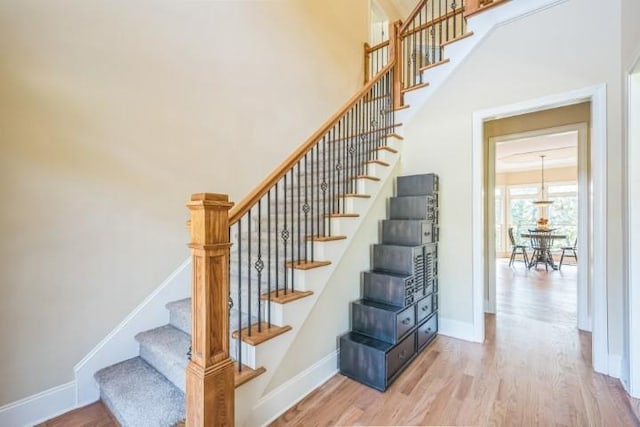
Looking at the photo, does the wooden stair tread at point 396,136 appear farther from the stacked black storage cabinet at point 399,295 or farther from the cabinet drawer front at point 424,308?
the cabinet drawer front at point 424,308

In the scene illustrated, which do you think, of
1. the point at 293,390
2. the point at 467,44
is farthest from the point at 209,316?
the point at 467,44

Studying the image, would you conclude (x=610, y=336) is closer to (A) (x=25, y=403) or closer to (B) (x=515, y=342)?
(B) (x=515, y=342)

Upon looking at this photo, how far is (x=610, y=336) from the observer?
2.31 meters

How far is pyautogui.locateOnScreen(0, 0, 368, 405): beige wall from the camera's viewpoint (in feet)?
5.87

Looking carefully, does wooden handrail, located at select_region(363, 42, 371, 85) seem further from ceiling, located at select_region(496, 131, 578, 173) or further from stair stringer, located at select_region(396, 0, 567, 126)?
ceiling, located at select_region(496, 131, 578, 173)

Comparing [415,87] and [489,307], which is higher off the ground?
[415,87]

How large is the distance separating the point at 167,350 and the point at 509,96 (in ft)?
11.8

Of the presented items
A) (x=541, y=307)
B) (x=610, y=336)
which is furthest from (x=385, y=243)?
(x=541, y=307)

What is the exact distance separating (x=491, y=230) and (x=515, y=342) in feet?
4.61

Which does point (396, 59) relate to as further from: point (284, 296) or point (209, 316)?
point (209, 316)

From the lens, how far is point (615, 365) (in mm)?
2285

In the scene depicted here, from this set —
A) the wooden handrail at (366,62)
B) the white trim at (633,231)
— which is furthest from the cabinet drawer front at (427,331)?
the wooden handrail at (366,62)

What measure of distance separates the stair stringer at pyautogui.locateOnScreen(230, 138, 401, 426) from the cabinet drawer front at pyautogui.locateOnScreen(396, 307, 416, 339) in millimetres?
661

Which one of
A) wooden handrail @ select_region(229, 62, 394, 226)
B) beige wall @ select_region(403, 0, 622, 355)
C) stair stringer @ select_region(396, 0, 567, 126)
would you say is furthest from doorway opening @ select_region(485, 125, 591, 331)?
wooden handrail @ select_region(229, 62, 394, 226)
